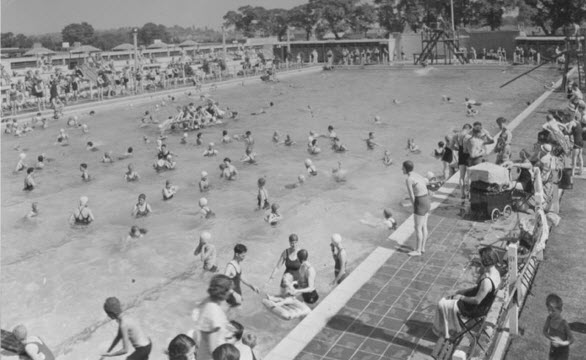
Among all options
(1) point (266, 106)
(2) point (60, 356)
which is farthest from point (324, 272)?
(1) point (266, 106)

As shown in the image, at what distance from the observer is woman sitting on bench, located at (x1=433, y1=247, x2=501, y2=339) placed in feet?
22.6

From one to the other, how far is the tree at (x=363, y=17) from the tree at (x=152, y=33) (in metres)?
62.2

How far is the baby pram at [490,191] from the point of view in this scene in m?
11.5

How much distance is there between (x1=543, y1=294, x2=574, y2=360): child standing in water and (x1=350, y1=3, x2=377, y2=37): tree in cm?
8359

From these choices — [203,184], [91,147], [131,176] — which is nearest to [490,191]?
[203,184]

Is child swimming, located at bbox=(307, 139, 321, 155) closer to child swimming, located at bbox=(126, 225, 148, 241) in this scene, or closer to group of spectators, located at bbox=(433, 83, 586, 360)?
group of spectators, located at bbox=(433, 83, 586, 360)

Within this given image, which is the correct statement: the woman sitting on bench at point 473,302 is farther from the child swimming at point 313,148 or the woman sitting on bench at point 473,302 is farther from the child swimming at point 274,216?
the child swimming at point 313,148

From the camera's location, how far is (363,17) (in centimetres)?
8662

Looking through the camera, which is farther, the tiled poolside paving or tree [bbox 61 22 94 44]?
tree [bbox 61 22 94 44]

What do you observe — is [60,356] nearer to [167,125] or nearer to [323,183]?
[323,183]

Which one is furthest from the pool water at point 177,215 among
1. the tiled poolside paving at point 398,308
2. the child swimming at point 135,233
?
the tiled poolside paving at point 398,308

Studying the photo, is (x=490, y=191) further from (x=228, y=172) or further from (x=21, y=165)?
(x=21, y=165)

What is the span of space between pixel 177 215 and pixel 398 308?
858cm

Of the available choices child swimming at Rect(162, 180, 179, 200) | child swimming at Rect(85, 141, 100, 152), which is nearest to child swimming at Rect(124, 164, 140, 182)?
child swimming at Rect(162, 180, 179, 200)
